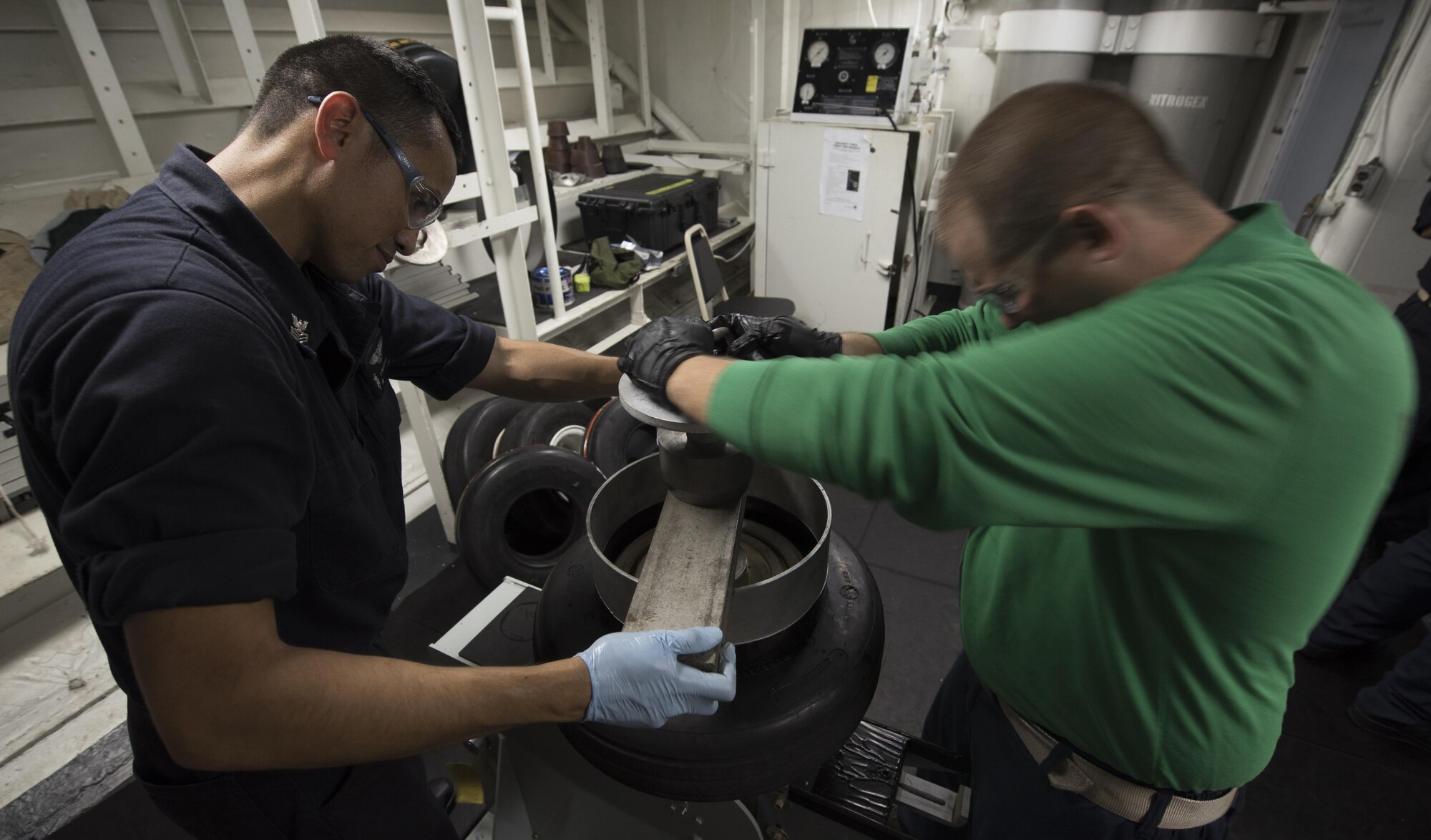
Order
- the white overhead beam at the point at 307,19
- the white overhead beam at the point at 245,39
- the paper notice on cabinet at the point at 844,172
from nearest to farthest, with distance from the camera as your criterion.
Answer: the white overhead beam at the point at 307,19 → the white overhead beam at the point at 245,39 → the paper notice on cabinet at the point at 844,172

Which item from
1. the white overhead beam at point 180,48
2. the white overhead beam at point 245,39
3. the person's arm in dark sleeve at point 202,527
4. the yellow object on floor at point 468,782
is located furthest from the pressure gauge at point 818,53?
the yellow object on floor at point 468,782

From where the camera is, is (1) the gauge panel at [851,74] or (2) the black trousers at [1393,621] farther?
(1) the gauge panel at [851,74]

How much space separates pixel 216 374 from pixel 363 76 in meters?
0.42

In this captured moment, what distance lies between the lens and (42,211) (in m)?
1.84

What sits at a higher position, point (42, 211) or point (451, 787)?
point (42, 211)

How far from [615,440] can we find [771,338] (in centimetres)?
119

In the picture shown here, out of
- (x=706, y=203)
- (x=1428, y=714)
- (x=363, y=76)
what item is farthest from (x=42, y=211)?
(x=1428, y=714)

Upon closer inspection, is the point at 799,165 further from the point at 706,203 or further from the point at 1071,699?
the point at 1071,699

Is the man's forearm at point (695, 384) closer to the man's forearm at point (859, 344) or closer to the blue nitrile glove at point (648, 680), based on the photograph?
the blue nitrile glove at point (648, 680)

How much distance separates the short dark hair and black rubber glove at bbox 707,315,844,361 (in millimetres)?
476

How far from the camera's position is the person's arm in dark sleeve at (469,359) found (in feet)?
3.62

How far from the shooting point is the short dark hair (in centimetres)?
76

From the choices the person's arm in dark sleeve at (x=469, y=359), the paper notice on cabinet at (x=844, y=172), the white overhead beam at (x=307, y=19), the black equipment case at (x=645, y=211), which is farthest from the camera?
the black equipment case at (x=645, y=211)

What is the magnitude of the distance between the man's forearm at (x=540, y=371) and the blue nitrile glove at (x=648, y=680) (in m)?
0.60
